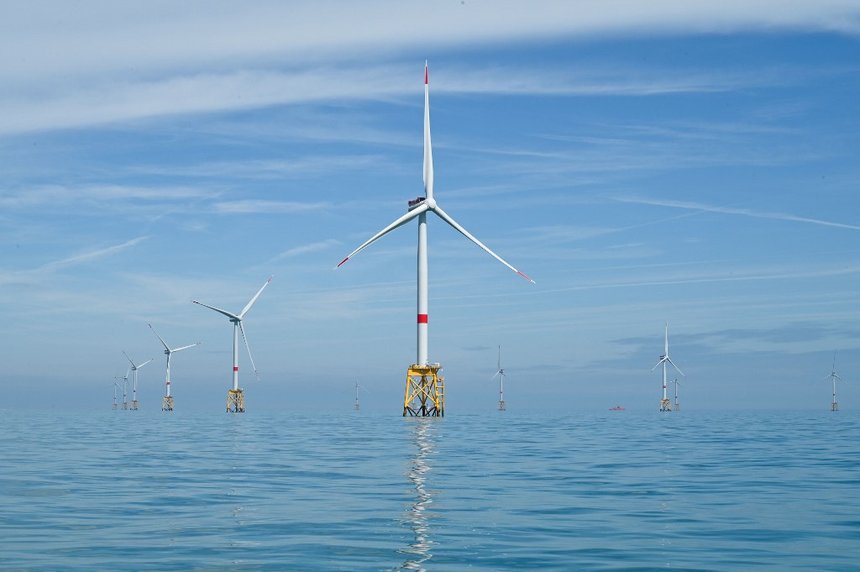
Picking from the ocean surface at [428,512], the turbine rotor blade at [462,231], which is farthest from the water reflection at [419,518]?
the turbine rotor blade at [462,231]

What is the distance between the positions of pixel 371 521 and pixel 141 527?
589 cm

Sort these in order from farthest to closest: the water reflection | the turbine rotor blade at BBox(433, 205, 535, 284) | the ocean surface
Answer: the turbine rotor blade at BBox(433, 205, 535, 284), the ocean surface, the water reflection

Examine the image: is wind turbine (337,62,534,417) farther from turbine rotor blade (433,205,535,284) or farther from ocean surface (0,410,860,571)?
ocean surface (0,410,860,571)

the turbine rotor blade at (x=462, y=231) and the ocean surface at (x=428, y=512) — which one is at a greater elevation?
the turbine rotor blade at (x=462, y=231)

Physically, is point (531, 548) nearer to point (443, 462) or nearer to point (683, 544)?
point (683, 544)

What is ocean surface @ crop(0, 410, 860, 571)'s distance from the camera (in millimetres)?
20859

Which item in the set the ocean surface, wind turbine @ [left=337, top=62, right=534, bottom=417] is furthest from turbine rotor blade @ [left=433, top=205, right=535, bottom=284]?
the ocean surface

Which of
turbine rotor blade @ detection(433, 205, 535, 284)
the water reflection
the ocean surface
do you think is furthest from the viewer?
turbine rotor blade @ detection(433, 205, 535, 284)

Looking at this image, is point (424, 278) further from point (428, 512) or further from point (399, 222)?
point (428, 512)

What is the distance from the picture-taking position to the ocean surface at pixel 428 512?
2086 centimetres

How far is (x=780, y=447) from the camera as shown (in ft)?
204

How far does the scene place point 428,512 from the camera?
2752 centimetres

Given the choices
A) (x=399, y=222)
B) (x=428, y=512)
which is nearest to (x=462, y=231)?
(x=399, y=222)

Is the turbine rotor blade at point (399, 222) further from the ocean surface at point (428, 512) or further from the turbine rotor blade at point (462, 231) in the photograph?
the ocean surface at point (428, 512)
